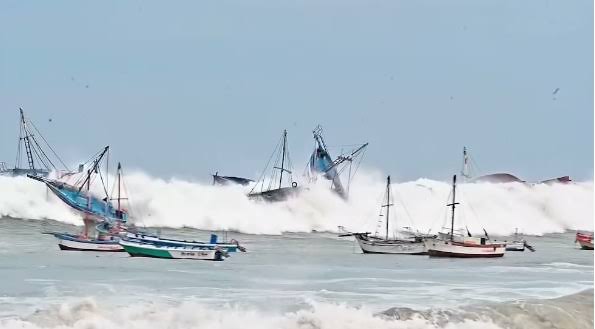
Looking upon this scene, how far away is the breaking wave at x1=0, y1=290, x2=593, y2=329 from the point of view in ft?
43.3

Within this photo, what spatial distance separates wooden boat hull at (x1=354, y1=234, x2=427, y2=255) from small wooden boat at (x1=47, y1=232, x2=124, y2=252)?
8569 millimetres

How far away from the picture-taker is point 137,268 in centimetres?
2216

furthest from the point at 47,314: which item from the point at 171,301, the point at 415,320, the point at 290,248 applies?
the point at 290,248

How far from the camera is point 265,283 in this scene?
63.4ft

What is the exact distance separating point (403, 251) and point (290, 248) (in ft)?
12.4

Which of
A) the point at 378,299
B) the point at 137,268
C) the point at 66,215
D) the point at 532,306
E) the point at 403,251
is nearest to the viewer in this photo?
the point at 532,306

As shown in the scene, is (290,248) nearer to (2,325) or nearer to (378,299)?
(378,299)

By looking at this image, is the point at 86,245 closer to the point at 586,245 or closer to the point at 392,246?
the point at 392,246

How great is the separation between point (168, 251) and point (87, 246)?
299 centimetres

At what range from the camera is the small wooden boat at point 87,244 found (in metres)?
26.5

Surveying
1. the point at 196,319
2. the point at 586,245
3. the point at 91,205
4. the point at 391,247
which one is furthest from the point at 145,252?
the point at 586,245

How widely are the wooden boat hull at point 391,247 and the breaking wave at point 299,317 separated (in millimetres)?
15932

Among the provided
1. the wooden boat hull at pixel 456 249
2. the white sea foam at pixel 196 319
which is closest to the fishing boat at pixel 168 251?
the wooden boat hull at pixel 456 249

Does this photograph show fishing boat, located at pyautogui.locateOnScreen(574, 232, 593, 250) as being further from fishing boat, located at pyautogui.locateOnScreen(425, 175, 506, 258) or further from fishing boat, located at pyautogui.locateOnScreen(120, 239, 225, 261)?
fishing boat, located at pyautogui.locateOnScreen(120, 239, 225, 261)
